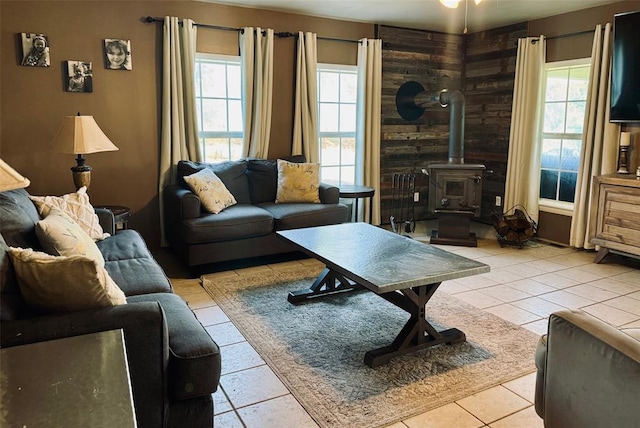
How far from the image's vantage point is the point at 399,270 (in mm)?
2580

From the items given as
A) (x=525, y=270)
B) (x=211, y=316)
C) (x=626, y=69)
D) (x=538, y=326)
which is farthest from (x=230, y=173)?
(x=626, y=69)

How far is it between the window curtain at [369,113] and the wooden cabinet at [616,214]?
7.46 ft

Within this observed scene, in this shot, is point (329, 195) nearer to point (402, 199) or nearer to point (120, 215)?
point (402, 199)

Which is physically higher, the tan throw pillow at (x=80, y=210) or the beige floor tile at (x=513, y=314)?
the tan throw pillow at (x=80, y=210)

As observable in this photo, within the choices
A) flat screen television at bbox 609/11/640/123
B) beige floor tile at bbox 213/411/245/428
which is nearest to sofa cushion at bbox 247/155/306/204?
beige floor tile at bbox 213/411/245/428

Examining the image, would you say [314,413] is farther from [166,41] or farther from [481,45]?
[481,45]

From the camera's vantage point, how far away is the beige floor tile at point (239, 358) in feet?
8.35

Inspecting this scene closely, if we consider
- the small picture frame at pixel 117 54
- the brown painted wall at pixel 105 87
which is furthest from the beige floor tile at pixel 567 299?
the small picture frame at pixel 117 54

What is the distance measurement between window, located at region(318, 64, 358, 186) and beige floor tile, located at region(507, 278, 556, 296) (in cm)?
237

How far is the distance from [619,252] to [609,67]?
5.62ft

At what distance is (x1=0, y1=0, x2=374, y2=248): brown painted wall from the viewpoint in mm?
3962

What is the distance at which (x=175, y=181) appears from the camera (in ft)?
15.2

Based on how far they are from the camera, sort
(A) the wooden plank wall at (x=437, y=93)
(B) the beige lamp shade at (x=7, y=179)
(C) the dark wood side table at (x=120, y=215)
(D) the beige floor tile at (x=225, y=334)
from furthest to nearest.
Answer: (A) the wooden plank wall at (x=437, y=93) → (C) the dark wood side table at (x=120, y=215) → (D) the beige floor tile at (x=225, y=334) → (B) the beige lamp shade at (x=7, y=179)

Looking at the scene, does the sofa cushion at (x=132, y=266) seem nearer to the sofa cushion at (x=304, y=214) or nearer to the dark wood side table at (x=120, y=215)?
the dark wood side table at (x=120, y=215)
